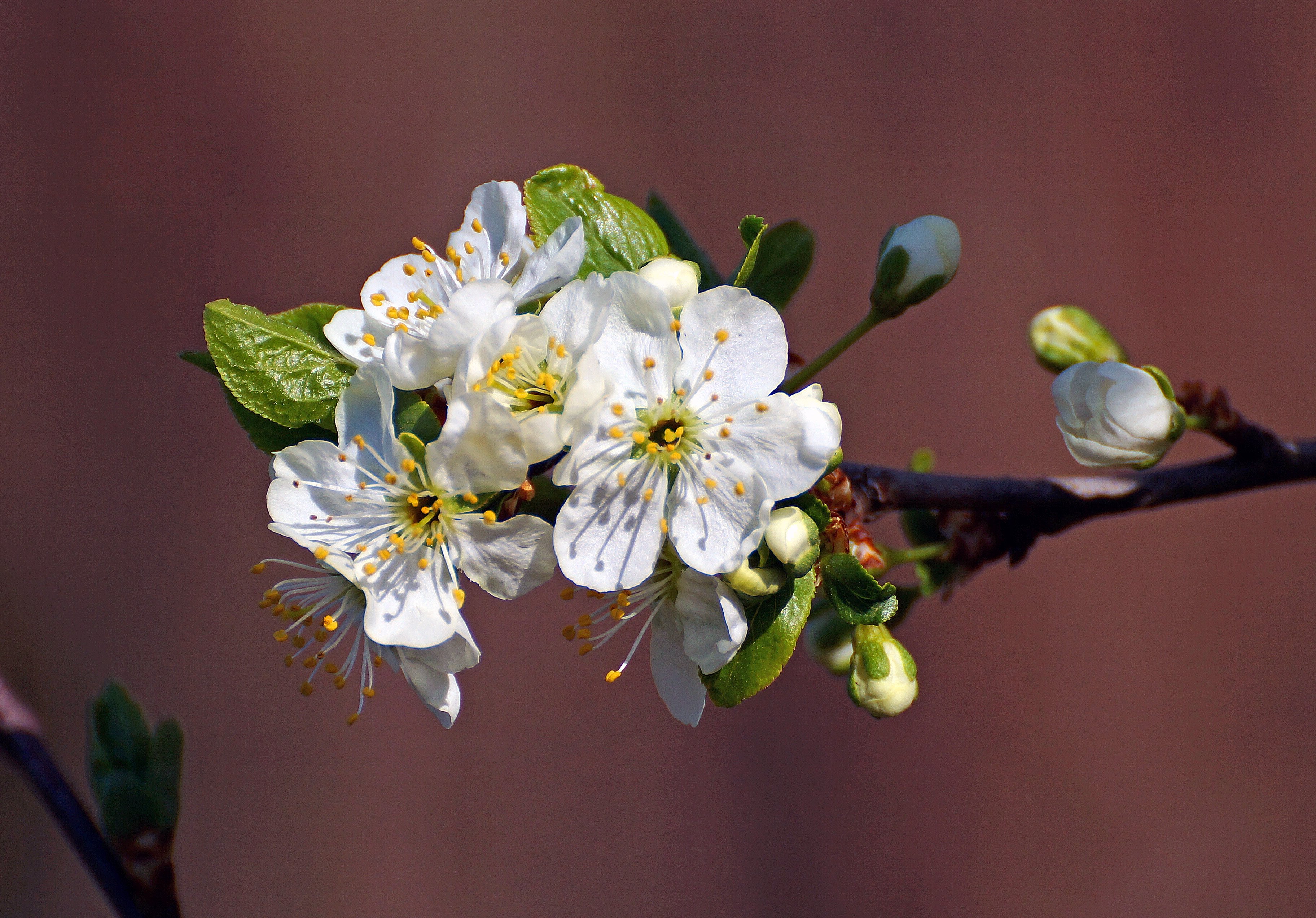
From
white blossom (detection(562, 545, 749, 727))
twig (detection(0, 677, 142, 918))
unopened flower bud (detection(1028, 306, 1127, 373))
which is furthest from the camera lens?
unopened flower bud (detection(1028, 306, 1127, 373))

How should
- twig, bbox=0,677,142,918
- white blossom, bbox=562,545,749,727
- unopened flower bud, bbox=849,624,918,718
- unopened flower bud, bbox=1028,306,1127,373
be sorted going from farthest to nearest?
unopened flower bud, bbox=1028,306,1127,373
unopened flower bud, bbox=849,624,918,718
white blossom, bbox=562,545,749,727
twig, bbox=0,677,142,918

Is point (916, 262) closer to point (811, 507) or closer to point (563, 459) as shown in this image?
point (811, 507)

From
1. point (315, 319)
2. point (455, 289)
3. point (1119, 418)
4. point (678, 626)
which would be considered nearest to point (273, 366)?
point (315, 319)

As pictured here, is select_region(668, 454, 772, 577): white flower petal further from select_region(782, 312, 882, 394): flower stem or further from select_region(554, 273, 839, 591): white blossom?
select_region(782, 312, 882, 394): flower stem

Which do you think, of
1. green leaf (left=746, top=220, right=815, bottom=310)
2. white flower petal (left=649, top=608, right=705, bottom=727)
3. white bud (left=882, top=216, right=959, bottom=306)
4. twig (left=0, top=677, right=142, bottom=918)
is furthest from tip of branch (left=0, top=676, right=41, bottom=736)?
white bud (left=882, top=216, right=959, bottom=306)

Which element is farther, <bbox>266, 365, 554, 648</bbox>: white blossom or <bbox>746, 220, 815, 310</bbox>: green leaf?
<bbox>746, 220, 815, 310</bbox>: green leaf

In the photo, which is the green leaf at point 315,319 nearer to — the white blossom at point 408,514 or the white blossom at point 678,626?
the white blossom at point 408,514

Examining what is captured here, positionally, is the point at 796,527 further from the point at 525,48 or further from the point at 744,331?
the point at 525,48
